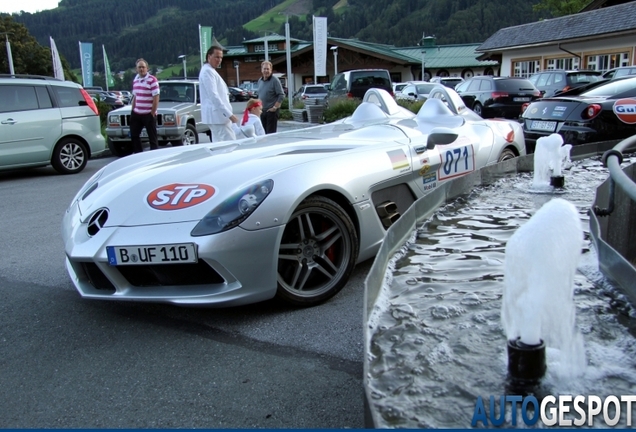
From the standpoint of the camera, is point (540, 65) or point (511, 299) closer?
point (511, 299)

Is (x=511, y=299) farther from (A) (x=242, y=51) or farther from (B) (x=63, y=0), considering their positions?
(B) (x=63, y=0)

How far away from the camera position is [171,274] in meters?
3.11

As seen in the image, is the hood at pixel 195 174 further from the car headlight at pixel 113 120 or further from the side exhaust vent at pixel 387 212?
the car headlight at pixel 113 120

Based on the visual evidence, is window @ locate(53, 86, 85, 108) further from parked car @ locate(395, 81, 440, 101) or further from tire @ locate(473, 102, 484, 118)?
parked car @ locate(395, 81, 440, 101)

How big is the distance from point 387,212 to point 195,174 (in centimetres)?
127

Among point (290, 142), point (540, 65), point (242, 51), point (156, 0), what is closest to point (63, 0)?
point (156, 0)

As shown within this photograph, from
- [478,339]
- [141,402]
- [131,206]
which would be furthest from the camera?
[131,206]

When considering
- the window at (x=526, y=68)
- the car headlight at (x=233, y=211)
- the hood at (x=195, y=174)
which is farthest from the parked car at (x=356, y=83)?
the window at (x=526, y=68)

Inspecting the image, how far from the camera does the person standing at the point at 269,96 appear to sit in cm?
970

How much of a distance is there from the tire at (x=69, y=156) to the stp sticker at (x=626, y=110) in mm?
8483

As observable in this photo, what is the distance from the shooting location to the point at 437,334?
7.04 feet

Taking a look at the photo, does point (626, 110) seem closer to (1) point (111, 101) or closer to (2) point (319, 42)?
(2) point (319, 42)

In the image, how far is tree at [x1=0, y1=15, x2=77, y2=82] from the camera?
181 ft

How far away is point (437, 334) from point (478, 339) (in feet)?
0.49
